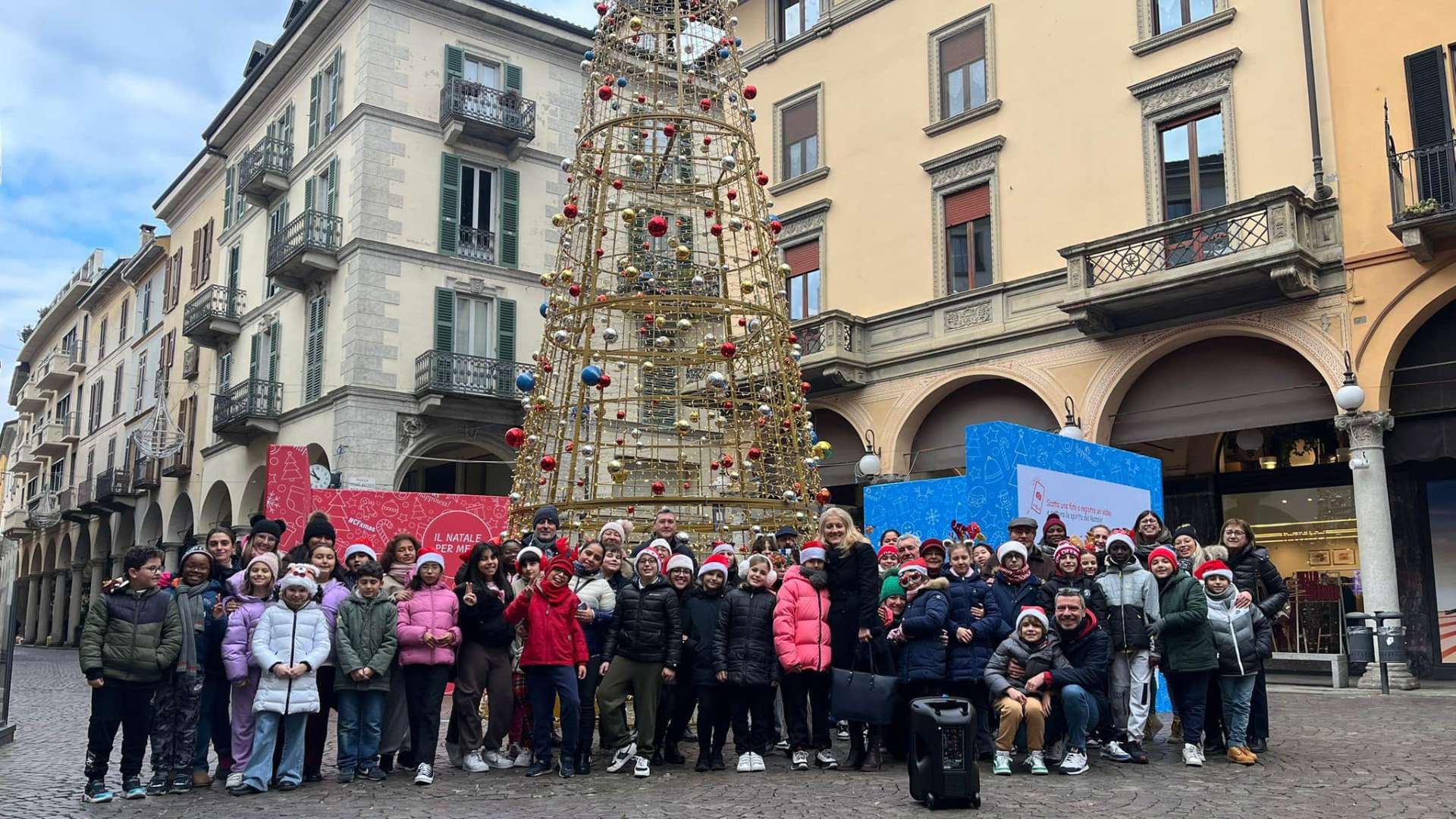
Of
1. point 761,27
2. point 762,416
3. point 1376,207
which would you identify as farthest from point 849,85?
point 762,416

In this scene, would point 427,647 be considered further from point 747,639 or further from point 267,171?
point 267,171

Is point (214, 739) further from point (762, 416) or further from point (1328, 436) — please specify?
point (1328, 436)

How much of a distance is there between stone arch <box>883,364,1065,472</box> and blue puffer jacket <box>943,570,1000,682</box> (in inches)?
404

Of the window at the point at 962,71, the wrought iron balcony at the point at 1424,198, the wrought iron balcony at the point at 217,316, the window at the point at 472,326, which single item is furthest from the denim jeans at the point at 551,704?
the wrought iron balcony at the point at 217,316

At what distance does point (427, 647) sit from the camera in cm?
792

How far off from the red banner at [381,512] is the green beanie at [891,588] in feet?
20.2

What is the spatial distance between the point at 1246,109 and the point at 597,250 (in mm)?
10411

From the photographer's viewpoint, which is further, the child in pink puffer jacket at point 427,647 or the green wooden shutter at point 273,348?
the green wooden shutter at point 273,348

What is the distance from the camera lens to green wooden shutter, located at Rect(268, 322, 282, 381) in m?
26.0

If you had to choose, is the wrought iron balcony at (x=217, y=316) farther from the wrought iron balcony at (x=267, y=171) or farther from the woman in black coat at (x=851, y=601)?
the woman in black coat at (x=851, y=601)

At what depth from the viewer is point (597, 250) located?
10.2 metres

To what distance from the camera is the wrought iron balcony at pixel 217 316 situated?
28139 mm

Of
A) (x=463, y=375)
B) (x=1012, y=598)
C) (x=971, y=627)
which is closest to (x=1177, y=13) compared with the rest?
(x=1012, y=598)

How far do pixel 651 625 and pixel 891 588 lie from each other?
184cm
